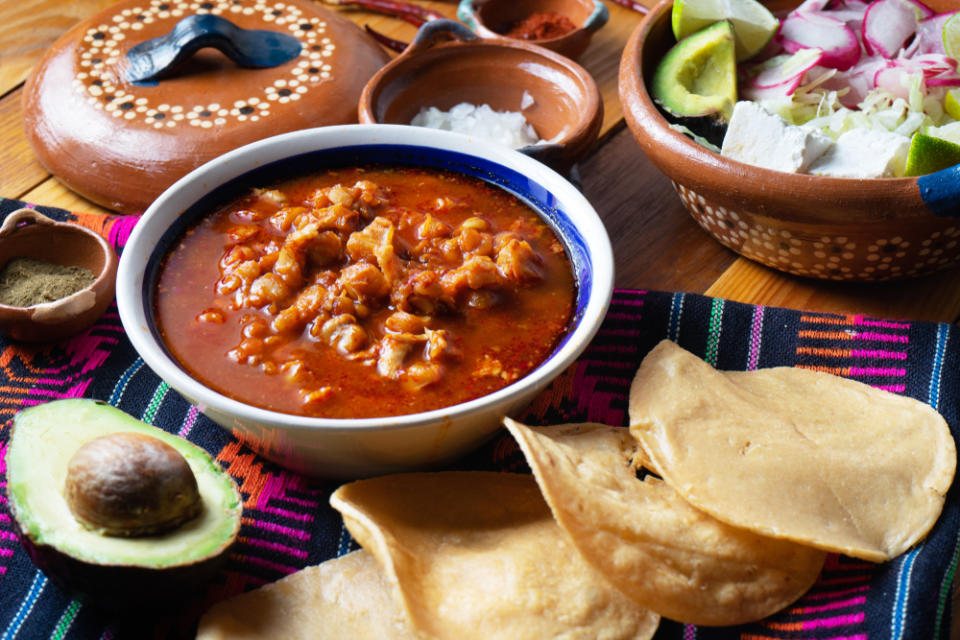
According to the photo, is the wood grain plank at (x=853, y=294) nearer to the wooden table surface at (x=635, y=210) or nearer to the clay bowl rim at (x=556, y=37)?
the wooden table surface at (x=635, y=210)

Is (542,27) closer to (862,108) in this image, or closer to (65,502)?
(862,108)

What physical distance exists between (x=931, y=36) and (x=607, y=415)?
1.61 metres

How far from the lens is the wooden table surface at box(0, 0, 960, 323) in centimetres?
279

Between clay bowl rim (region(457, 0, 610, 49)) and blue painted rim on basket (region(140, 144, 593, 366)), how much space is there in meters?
0.90

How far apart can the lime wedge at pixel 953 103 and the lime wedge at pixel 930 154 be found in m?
0.45

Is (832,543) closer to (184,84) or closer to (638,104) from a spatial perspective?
(638,104)

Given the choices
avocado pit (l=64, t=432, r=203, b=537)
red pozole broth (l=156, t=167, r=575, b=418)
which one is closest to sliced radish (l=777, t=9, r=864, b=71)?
red pozole broth (l=156, t=167, r=575, b=418)

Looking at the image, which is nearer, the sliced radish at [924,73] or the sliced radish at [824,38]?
the sliced radish at [924,73]

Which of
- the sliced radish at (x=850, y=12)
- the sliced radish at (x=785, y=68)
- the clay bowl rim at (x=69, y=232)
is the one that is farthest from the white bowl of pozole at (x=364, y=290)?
the sliced radish at (x=850, y=12)

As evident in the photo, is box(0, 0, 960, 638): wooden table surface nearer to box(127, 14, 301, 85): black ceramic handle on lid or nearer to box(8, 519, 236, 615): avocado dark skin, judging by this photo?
box(127, 14, 301, 85): black ceramic handle on lid

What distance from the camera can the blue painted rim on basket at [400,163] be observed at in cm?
241

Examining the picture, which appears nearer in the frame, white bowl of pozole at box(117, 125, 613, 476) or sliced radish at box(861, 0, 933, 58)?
white bowl of pozole at box(117, 125, 613, 476)

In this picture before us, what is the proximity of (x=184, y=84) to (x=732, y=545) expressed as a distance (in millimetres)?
2304

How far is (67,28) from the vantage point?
12.8 ft
